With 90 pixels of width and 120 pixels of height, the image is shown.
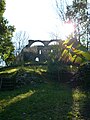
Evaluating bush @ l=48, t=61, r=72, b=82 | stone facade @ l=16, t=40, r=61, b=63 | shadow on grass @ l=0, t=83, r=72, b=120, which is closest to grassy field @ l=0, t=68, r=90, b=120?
shadow on grass @ l=0, t=83, r=72, b=120

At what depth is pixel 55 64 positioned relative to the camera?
87.1 ft

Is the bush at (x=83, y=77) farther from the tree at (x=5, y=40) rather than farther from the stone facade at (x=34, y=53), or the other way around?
the stone facade at (x=34, y=53)

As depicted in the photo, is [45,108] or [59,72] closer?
[45,108]

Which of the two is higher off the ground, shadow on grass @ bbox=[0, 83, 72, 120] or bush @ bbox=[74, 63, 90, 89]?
bush @ bbox=[74, 63, 90, 89]

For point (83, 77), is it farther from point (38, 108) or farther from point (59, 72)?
point (38, 108)

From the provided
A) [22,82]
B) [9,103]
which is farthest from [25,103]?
[22,82]

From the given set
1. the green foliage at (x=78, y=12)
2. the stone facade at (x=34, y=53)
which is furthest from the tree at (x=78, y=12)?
the stone facade at (x=34, y=53)

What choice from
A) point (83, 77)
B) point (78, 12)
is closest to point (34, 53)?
point (78, 12)

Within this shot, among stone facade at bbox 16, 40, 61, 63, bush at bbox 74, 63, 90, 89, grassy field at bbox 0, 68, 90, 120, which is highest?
stone facade at bbox 16, 40, 61, 63

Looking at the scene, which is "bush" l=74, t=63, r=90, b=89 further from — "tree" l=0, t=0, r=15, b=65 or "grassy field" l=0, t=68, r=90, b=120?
"tree" l=0, t=0, r=15, b=65

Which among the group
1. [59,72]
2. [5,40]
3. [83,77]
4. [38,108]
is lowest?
[38,108]

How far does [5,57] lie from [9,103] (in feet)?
57.6

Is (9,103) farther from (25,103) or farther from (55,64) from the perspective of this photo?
(55,64)

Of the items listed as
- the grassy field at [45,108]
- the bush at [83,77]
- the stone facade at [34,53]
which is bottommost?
the grassy field at [45,108]
